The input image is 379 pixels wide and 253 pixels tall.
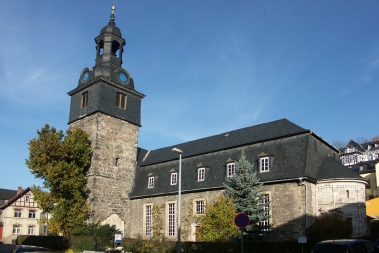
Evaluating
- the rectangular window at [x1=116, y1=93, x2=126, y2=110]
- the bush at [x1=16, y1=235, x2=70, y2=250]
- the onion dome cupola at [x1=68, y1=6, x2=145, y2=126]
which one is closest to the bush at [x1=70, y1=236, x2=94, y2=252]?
the bush at [x1=16, y1=235, x2=70, y2=250]

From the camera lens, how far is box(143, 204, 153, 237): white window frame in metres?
33.8

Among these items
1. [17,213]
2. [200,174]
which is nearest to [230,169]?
[200,174]

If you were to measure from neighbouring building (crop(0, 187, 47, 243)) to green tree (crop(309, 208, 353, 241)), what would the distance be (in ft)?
150

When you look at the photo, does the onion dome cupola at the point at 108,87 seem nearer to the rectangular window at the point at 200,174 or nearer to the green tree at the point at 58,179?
the green tree at the point at 58,179

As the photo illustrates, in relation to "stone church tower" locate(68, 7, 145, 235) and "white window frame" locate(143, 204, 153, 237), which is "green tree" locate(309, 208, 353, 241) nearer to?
"white window frame" locate(143, 204, 153, 237)

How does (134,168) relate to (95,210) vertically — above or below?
above

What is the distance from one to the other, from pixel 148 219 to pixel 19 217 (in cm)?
3317

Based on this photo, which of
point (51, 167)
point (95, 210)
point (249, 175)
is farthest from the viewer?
point (95, 210)

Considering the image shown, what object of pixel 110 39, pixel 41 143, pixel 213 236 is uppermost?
pixel 110 39

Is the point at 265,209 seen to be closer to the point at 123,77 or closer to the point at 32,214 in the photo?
the point at 123,77

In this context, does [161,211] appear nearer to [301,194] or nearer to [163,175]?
[163,175]

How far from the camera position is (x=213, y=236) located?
77.9ft

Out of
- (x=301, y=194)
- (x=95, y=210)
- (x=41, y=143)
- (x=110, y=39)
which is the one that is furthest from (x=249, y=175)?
(x=110, y=39)

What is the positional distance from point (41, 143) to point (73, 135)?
112 inches
